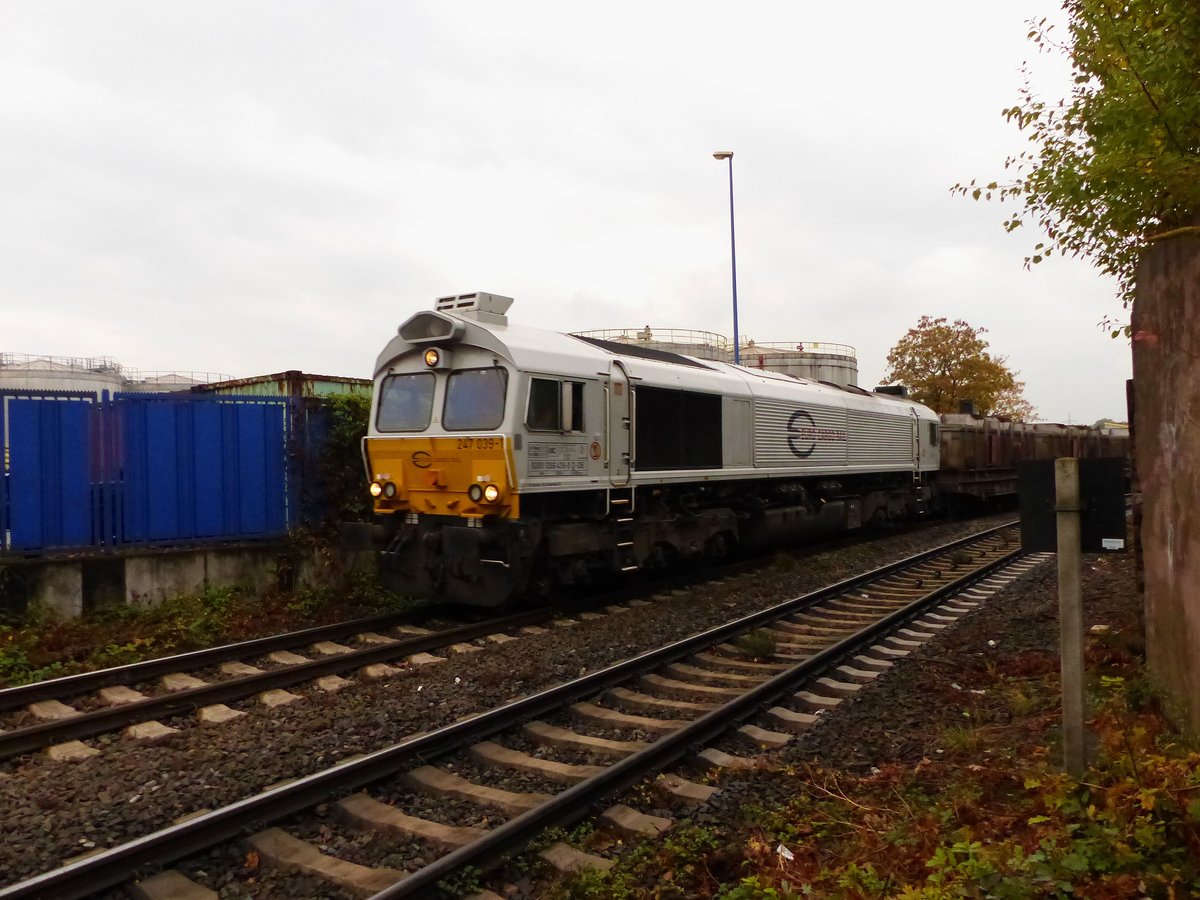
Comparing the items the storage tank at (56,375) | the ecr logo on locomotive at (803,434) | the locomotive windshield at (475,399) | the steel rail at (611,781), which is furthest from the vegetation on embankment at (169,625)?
the storage tank at (56,375)

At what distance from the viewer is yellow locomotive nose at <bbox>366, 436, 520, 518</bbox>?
28.6ft

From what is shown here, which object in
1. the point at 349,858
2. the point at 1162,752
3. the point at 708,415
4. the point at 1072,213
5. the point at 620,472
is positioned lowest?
the point at 349,858

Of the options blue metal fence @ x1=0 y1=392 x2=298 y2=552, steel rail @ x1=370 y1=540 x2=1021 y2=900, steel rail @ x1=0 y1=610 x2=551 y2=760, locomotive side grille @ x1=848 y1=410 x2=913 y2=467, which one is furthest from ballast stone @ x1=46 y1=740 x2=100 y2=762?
locomotive side grille @ x1=848 y1=410 x2=913 y2=467

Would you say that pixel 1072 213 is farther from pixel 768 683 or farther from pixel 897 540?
pixel 897 540

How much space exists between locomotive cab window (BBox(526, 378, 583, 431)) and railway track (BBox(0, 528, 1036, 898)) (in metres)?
2.75

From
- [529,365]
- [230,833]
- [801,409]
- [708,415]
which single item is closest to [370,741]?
[230,833]

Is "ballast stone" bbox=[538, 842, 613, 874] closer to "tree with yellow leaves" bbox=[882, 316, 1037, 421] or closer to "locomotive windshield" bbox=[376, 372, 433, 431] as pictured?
"locomotive windshield" bbox=[376, 372, 433, 431]

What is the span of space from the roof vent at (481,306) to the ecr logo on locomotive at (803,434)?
5.93 metres

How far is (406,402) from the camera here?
987 cm

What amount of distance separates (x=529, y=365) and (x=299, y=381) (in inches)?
152

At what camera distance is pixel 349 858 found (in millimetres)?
4156

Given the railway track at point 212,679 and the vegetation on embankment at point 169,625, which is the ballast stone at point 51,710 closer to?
the railway track at point 212,679

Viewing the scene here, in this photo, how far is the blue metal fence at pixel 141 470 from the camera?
9070mm

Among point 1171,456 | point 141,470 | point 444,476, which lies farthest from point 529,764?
point 141,470
